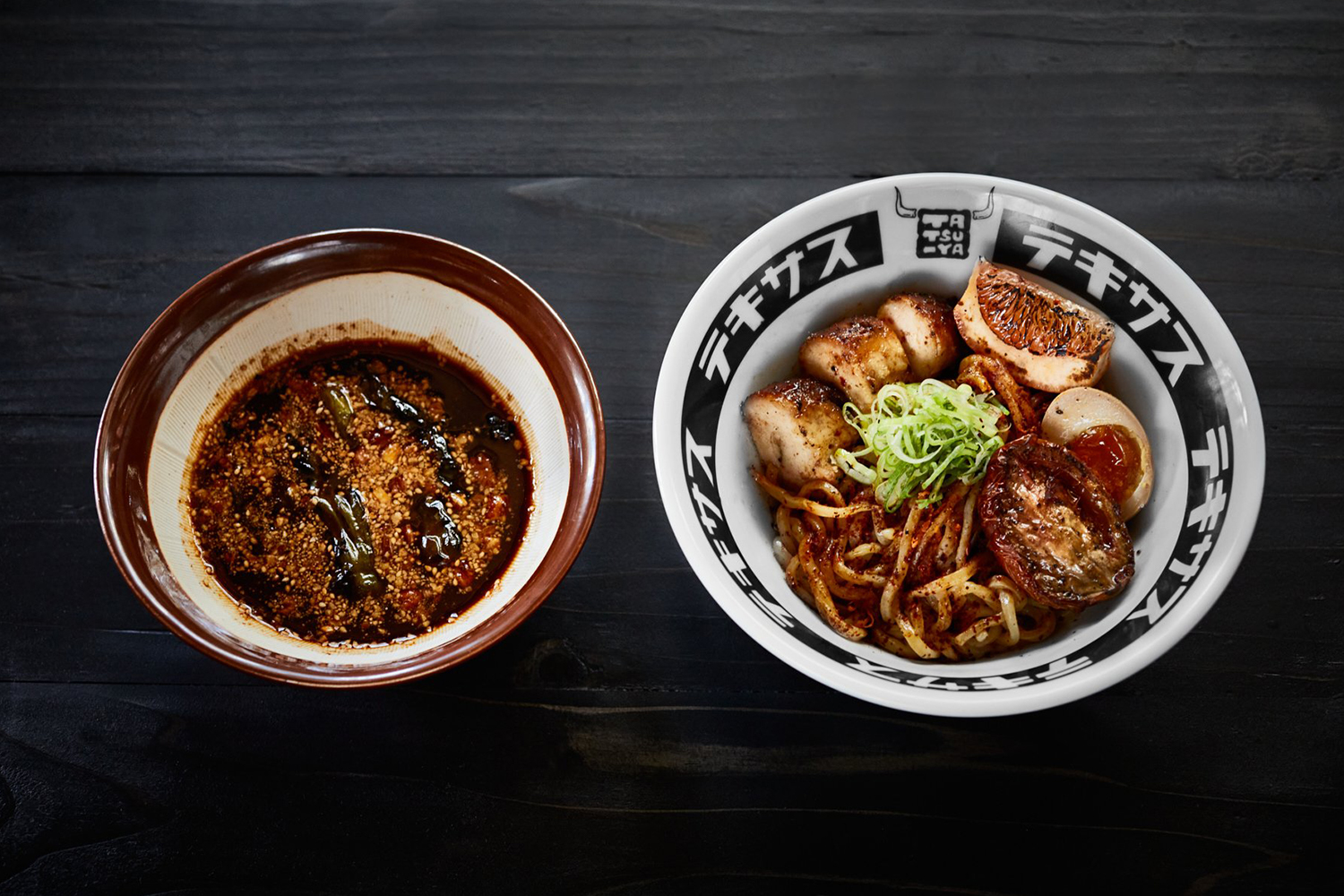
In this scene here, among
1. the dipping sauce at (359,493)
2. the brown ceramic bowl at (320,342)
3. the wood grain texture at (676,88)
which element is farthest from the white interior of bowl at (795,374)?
the wood grain texture at (676,88)

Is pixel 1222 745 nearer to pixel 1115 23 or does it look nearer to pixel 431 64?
pixel 1115 23

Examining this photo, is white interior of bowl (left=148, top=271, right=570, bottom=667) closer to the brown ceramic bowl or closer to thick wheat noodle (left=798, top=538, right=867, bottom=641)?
the brown ceramic bowl

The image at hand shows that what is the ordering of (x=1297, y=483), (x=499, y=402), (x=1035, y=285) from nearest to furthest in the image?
1. (x=1035, y=285)
2. (x=499, y=402)
3. (x=1297, y=483)

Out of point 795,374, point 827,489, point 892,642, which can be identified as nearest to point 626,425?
point 795,374

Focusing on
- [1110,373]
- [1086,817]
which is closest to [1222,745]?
[1086,817]

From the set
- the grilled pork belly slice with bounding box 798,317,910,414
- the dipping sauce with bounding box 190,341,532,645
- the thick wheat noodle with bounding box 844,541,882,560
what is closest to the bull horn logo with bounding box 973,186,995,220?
the grilled pork belly slice with bounding box 798,317,910,414

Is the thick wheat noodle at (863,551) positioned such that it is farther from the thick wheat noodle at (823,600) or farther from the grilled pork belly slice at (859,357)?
the grilled pork belly slice at (859,357)

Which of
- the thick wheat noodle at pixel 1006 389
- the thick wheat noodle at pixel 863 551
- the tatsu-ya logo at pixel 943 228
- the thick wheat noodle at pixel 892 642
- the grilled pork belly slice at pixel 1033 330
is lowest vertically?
the thick wheat noodle at pixel 892 642
